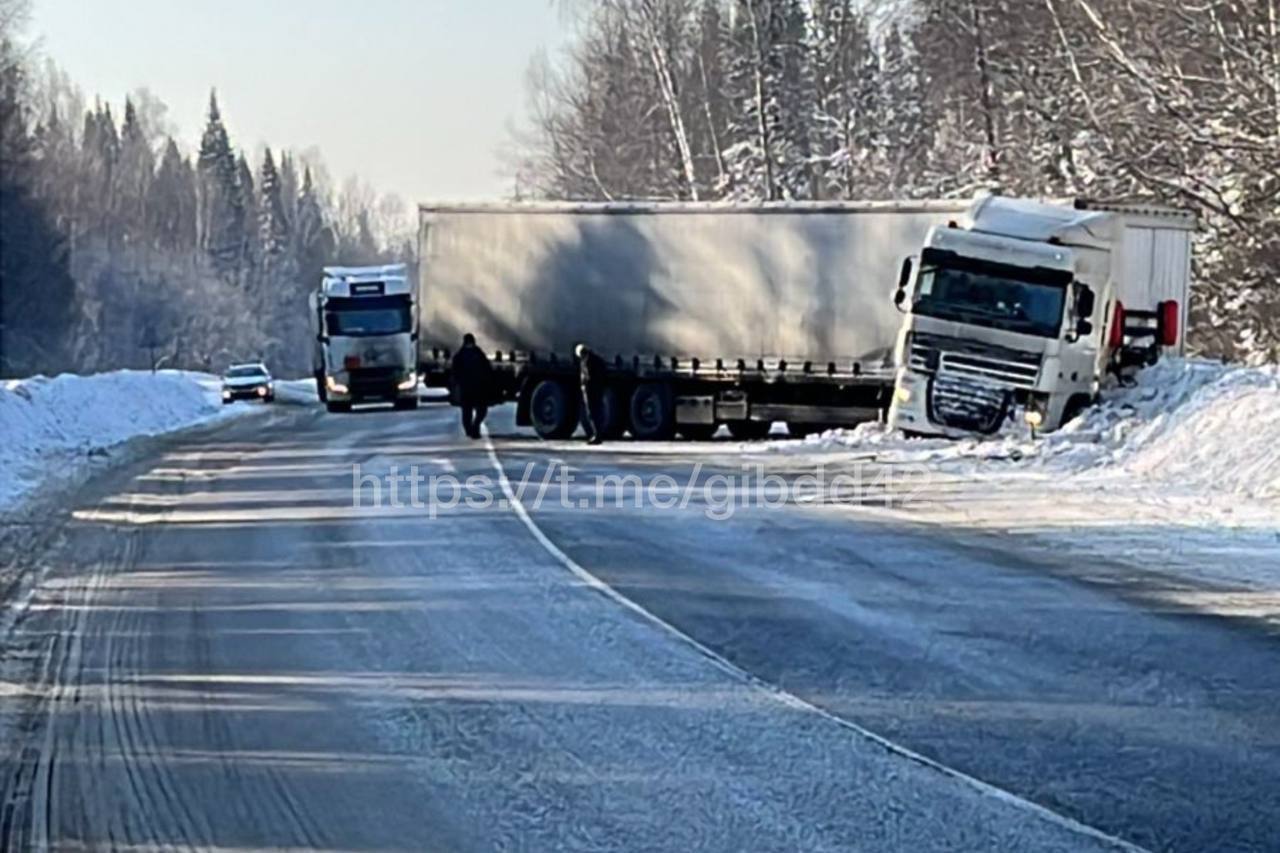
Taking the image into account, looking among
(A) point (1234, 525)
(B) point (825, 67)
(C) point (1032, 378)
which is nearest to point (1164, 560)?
(A) point (1234, 525)

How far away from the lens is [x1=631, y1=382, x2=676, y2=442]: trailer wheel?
1225 inches

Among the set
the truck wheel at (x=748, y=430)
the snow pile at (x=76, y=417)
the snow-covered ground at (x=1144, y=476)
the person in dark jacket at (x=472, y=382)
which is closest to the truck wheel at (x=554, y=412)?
the person in dark jacket at (x=472, y=382)

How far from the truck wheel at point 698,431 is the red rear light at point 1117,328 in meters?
7.42

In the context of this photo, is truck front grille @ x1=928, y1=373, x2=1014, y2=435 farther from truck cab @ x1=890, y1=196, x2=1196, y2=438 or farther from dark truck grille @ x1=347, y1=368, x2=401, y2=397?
dark truck grille @ x1=347, y1=368, x2=401, y2=397

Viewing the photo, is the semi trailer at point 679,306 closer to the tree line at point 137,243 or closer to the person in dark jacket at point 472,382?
the person in dark jacket at point 472,382

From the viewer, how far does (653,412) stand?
31.3m

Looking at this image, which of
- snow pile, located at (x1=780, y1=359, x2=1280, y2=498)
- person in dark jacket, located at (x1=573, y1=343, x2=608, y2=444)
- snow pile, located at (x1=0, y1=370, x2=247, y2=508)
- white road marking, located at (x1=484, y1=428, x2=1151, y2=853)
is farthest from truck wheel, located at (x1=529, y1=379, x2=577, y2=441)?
white road marking, located at (x1=484, y1=428, x2=1151, y2=853)

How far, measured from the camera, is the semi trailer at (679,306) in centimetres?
2925

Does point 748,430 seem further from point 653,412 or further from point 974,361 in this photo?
point 974,361

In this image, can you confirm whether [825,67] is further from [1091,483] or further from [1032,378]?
[1091,483]

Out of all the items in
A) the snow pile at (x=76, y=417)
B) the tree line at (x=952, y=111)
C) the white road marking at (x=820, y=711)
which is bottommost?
the snow pile at (x=76, y=417)

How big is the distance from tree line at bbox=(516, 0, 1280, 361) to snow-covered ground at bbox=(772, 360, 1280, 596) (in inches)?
388

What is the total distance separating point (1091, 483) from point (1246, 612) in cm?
935

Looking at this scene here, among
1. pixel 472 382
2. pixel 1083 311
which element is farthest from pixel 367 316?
pixel 1083 311
